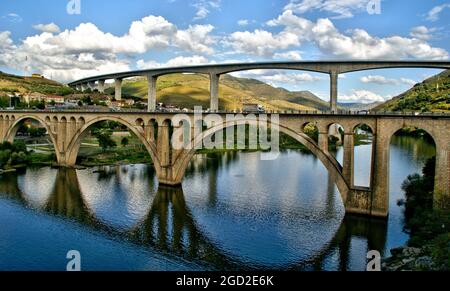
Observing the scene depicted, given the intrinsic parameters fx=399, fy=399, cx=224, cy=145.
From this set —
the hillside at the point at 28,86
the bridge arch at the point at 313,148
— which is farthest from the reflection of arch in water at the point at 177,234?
the hillside at the point at 28,86

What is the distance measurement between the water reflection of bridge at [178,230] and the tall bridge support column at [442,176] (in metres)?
4.22

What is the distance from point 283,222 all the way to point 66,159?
36.4 meters

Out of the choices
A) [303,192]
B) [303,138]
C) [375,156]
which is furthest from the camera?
[303,192]

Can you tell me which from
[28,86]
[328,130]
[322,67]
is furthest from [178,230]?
[28,86]

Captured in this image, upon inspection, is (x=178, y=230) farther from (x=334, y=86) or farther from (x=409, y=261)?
(x=334, y=86)

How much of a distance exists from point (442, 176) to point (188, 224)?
61.0 ft

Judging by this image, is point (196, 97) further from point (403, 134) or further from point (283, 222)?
point (283, 222)

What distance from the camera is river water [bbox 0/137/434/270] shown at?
2416cm

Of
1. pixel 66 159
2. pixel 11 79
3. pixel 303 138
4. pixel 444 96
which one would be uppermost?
pixel 11 79

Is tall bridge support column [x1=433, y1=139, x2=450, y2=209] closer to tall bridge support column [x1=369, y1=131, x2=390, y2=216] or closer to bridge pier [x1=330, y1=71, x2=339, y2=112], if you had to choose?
tall bridge support column [x1=369, y1=131, x2=390, y2=216]

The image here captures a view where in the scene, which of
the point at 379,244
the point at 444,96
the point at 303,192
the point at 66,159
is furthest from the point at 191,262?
A: the point at 444,96

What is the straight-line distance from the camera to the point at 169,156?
42812mm

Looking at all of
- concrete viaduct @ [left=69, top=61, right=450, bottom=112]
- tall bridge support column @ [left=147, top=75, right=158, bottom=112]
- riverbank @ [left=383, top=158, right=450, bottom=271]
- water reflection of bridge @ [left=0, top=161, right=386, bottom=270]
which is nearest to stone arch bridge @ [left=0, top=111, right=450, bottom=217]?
water reflection of bridge @ [left=0, top=161, right=386, bottom=270]

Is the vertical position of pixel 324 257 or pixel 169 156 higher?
pixel 169 156
